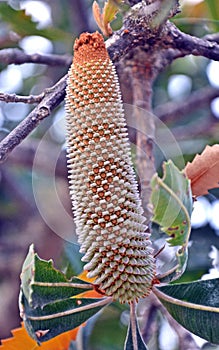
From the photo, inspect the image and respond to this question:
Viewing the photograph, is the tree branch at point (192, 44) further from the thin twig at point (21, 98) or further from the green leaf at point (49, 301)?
the green leaf at point (49, 301)

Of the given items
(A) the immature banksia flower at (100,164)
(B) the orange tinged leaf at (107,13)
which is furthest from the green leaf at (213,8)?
(A) the immature banksia flower at (100,164)

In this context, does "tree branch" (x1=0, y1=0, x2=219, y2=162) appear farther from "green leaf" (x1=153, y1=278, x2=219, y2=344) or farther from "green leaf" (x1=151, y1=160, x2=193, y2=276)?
"green leaf" (x1=153, y1=278, x2=219, y2=344)

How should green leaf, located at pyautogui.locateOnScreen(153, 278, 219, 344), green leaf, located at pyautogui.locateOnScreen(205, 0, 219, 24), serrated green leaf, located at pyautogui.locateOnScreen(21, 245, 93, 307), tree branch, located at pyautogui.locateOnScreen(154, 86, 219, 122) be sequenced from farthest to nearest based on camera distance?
1. tree branch, located at pyautogui.locateOnScreen(154, 86, 219, 122)
2. green leaf, located at pyautogui.locateOnScreen(205, 0, 219, 24)
3. green leaf, located at pyautogui.locateOnScreen(153, 278, 219, 344)
4. serrated green leaf, located at pyautogui.locateOnScreen(21, 245, 93, 307)

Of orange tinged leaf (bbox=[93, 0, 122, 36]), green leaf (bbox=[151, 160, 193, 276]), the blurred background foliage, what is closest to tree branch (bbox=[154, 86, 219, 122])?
the blurred background foliage

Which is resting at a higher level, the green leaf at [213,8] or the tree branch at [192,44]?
the green leaf at [213,8]

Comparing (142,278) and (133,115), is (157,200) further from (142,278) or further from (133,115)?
(133,115)

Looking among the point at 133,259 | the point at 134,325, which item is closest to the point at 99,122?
the point at 133,259
